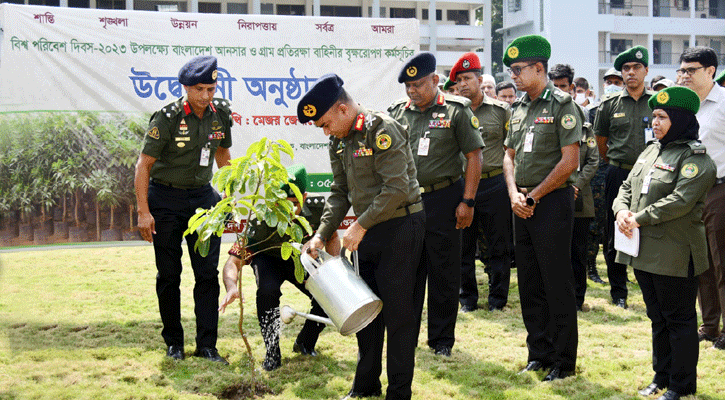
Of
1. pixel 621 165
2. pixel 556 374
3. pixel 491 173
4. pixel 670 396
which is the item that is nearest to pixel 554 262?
pixel 556 374

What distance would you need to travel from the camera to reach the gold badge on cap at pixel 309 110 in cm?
331

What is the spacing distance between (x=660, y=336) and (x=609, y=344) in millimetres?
1179

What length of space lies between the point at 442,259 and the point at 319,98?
181 cm

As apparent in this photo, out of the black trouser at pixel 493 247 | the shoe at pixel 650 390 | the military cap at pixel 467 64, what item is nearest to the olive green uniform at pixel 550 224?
the shoe at pixel 650 390

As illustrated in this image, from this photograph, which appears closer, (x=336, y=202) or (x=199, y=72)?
(x=336, y=202)

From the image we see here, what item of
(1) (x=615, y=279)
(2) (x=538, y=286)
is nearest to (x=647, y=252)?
(2) (x=538, y=286)

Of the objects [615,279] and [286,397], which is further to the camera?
[615,279]

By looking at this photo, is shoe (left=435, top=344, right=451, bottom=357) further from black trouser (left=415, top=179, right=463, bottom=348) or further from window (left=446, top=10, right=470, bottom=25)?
window (left=446, top=10, right=470, bottom=25)

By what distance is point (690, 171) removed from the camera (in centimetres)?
352

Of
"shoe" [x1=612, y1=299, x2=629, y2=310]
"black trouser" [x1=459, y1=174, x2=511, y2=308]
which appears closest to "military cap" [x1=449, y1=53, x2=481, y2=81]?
"black trouser" [x1=459, y1=174, x2=511, y2=308]

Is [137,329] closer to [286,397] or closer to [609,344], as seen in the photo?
[286,397]

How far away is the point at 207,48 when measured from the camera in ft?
20.0

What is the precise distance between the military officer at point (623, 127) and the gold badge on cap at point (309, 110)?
3458 mm

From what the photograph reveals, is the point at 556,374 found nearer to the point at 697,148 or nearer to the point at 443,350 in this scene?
the point at 443,350
